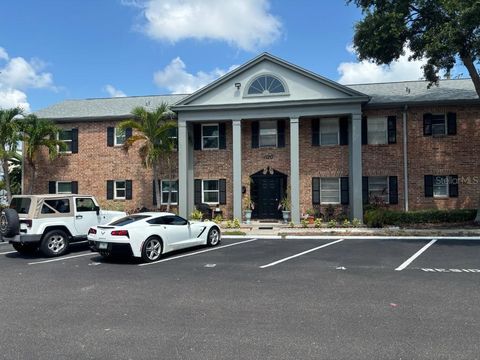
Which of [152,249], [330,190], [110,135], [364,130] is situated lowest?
[152,249]

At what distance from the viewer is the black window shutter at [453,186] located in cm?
1845

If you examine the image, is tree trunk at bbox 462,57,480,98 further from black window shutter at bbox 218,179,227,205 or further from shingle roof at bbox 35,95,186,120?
shingle roof at bbox 35,95,186,120

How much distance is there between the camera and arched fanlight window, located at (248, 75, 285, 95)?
62.4 feet

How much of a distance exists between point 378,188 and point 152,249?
1322 centimetres

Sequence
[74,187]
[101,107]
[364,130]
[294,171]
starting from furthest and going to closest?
[101,107] < [74,187] < [364,130] < [294,171]

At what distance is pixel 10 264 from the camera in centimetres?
995

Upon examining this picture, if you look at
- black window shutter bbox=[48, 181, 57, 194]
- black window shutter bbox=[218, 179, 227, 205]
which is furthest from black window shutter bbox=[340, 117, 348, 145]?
black window shutter bbox=[48, 181, 57, 194]

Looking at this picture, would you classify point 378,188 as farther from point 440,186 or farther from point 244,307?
point 244,307

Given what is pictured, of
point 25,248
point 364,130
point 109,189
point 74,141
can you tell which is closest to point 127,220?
point 25,248

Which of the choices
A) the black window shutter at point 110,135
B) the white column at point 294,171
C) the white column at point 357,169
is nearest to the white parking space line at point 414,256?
the white column at point 357,169

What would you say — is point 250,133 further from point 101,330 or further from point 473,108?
point 101,330

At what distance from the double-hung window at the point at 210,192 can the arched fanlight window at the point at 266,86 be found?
5.28 metres

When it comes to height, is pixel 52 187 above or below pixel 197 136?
below

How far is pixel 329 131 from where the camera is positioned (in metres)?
→ 19.9
